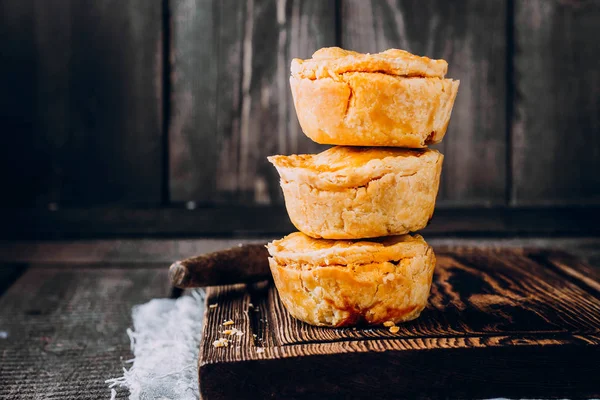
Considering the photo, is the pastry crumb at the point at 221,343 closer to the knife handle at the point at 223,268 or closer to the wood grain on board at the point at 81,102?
the knife handle at the point at 223,268

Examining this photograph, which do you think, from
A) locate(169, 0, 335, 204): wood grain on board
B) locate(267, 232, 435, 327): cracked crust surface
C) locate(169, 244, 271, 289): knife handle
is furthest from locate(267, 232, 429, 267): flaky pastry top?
locate(169, 0, 335, 204): wood grain on board

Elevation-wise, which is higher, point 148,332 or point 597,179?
point 597,179

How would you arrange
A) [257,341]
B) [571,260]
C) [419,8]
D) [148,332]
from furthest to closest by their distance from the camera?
[419,8] → [571,260] → [148,332] → [257,341]

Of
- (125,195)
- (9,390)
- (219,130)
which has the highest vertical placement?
(219,130)

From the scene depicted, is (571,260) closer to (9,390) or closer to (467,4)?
(467,4)

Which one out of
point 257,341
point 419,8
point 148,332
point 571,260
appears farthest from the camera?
point 419,8

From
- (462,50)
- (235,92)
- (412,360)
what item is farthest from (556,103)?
(412,360)

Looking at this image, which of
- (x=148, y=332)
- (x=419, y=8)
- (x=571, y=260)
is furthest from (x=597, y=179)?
(x=148, y=332)
